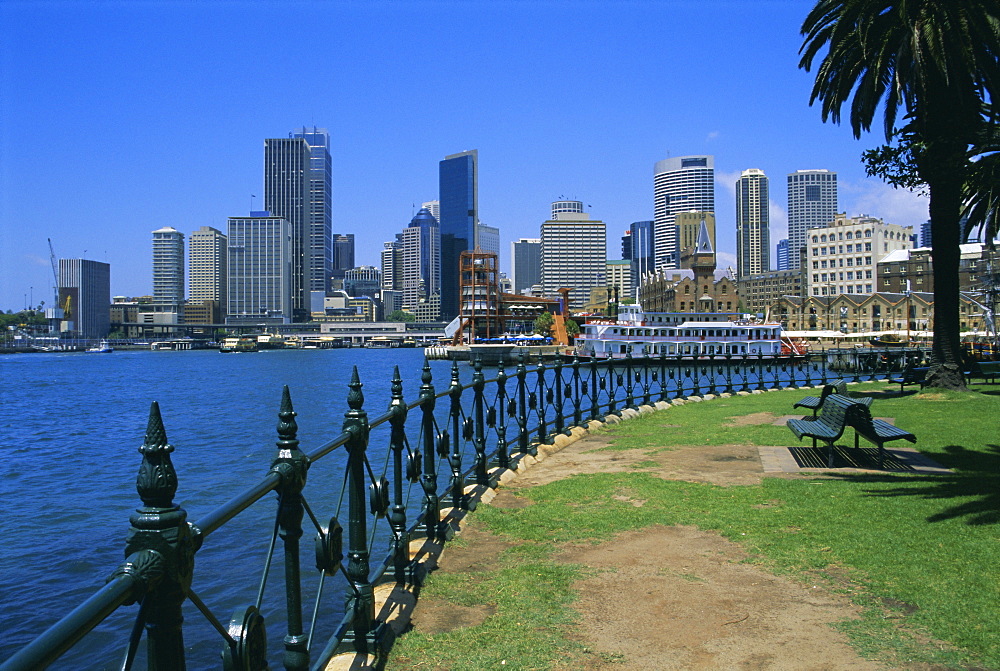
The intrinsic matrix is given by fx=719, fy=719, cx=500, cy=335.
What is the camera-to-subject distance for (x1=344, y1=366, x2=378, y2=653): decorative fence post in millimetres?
4742

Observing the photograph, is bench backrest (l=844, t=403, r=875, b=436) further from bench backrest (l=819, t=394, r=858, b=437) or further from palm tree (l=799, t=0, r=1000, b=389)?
palm tree (l=799, t=0, r=1000, b=389)

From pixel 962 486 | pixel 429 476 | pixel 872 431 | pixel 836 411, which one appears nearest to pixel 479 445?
pixel 429 476

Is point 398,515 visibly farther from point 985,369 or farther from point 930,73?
point 985,369

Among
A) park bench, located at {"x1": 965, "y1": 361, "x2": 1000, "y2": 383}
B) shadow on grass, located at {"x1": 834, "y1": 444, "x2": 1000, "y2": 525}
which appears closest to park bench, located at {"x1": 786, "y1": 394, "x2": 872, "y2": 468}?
shadow on grass, located at {"x1": 834, "y1": 444, "x2": 1000, "y2": 525}

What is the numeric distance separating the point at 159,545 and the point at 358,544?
9.71ft

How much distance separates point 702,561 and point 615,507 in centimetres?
197

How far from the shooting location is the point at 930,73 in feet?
61.1

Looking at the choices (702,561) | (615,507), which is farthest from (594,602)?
(615,507)

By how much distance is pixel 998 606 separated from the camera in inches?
205

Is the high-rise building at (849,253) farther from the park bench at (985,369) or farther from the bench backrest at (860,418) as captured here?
the bench backrest at (860,418)

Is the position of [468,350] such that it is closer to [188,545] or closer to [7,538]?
[7,538]

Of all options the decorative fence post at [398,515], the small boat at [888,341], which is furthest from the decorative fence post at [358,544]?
the small boat at [888,341]

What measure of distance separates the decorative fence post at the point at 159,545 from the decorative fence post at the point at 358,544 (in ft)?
8.23

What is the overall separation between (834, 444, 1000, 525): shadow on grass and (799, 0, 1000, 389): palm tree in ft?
22.9
